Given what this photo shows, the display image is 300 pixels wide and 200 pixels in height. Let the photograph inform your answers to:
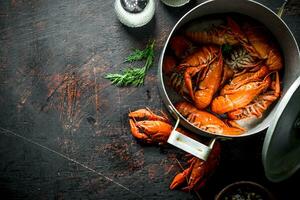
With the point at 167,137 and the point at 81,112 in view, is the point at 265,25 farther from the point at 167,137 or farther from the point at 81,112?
the point at 81,112

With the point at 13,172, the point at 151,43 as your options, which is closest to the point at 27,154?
the point at 13,172

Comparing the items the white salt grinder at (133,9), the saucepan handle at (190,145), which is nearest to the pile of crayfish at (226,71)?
the white salt grinder at (133,9)

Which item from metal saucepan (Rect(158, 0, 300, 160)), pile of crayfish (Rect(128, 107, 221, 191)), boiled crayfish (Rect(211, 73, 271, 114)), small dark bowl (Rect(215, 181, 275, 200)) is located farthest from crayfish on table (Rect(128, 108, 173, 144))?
small dark bowl (Rect(215, 181, 275, 200))

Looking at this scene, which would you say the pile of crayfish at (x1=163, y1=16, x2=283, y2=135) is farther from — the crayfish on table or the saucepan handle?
the saucepan handle

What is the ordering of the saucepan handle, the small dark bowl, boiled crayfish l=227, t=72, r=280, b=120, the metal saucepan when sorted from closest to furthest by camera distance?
the saucepan handle → the metal saucepan → the small dark bowl → boiled crayfish l=227, t=72, r=280, b=120

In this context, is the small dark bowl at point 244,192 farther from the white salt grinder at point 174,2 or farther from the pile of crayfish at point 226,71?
the white salt grinder at point 174,2

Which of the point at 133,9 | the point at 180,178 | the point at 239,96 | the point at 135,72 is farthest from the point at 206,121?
the point at 133,9
